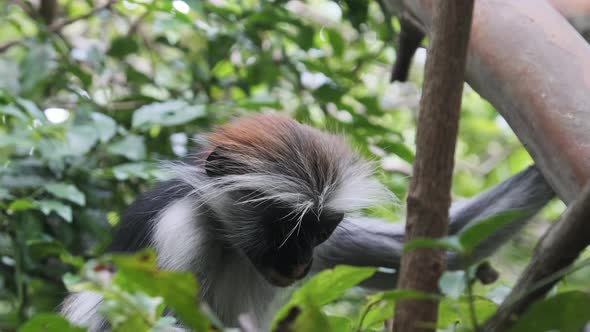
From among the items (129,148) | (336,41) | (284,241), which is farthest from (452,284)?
(336,41)

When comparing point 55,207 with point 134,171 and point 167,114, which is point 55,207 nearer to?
point 134,171

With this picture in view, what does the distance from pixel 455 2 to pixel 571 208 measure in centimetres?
50

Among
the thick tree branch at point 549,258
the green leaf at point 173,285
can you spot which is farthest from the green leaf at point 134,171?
the thick tree branch at point 549,258

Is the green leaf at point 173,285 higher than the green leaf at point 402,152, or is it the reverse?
the green leaf at point 173,285

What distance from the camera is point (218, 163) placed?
11.3 feet

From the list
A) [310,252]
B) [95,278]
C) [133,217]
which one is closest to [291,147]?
[310,252]

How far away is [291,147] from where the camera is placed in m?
3.38

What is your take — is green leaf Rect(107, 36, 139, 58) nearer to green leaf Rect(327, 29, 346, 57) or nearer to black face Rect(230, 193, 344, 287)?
green leaf Rect(327, 29, 346, 57)

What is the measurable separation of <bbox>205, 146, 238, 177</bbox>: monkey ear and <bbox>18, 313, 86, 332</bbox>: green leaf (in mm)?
1927

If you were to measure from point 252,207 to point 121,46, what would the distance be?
1.84 meters

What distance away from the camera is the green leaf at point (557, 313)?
4.20 feet

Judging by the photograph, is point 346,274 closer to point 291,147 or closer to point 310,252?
point 310,252

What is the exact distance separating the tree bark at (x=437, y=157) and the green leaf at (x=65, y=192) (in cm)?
233

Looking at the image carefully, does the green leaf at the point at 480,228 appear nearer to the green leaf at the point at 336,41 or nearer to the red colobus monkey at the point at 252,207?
the red colobus monkey at the point at 252,207
